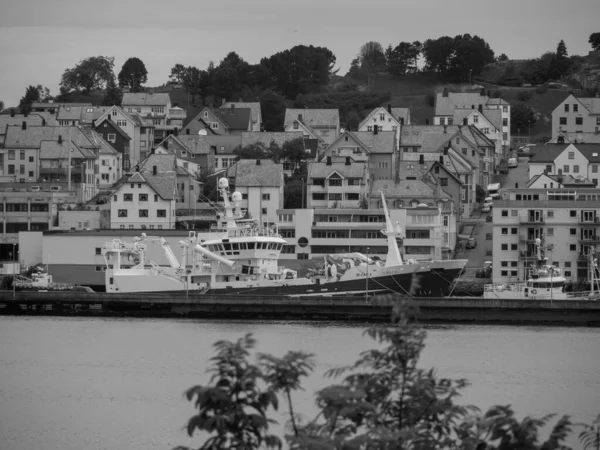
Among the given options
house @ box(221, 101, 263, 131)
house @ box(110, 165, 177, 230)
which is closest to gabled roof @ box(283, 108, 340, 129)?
house @ box(221, 101, 263, 131)

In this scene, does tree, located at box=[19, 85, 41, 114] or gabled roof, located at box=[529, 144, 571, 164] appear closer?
gabled roof, located at box=[529, 144, 571, 164]

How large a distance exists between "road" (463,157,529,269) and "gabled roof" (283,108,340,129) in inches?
573

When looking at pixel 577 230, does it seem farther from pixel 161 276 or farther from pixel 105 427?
pixel 105 427

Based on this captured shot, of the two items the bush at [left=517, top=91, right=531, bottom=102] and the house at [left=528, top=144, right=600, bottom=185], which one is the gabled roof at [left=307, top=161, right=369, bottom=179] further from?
the bush at [left=517, top=91, right=531, bottom=102]

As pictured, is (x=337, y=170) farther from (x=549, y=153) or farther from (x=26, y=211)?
(x=26, y=211)

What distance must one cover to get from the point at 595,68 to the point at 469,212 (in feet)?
185

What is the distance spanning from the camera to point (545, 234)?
77.9 m

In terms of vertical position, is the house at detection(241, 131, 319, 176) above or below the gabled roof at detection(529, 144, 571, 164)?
above

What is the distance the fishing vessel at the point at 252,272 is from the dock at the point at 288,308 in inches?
62.3

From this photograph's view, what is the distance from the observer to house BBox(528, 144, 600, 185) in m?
A: 96.3

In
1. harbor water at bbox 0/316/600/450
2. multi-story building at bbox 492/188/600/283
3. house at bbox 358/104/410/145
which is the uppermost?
house at bbox 358/104/410/145

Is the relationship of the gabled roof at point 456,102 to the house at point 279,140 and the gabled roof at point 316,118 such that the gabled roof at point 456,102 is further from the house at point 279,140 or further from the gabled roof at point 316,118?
the house at point 279,140

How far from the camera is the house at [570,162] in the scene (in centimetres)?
9631

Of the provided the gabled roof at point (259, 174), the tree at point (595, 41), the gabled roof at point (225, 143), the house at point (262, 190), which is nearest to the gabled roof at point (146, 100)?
the gabled roof at point (225, 143)
